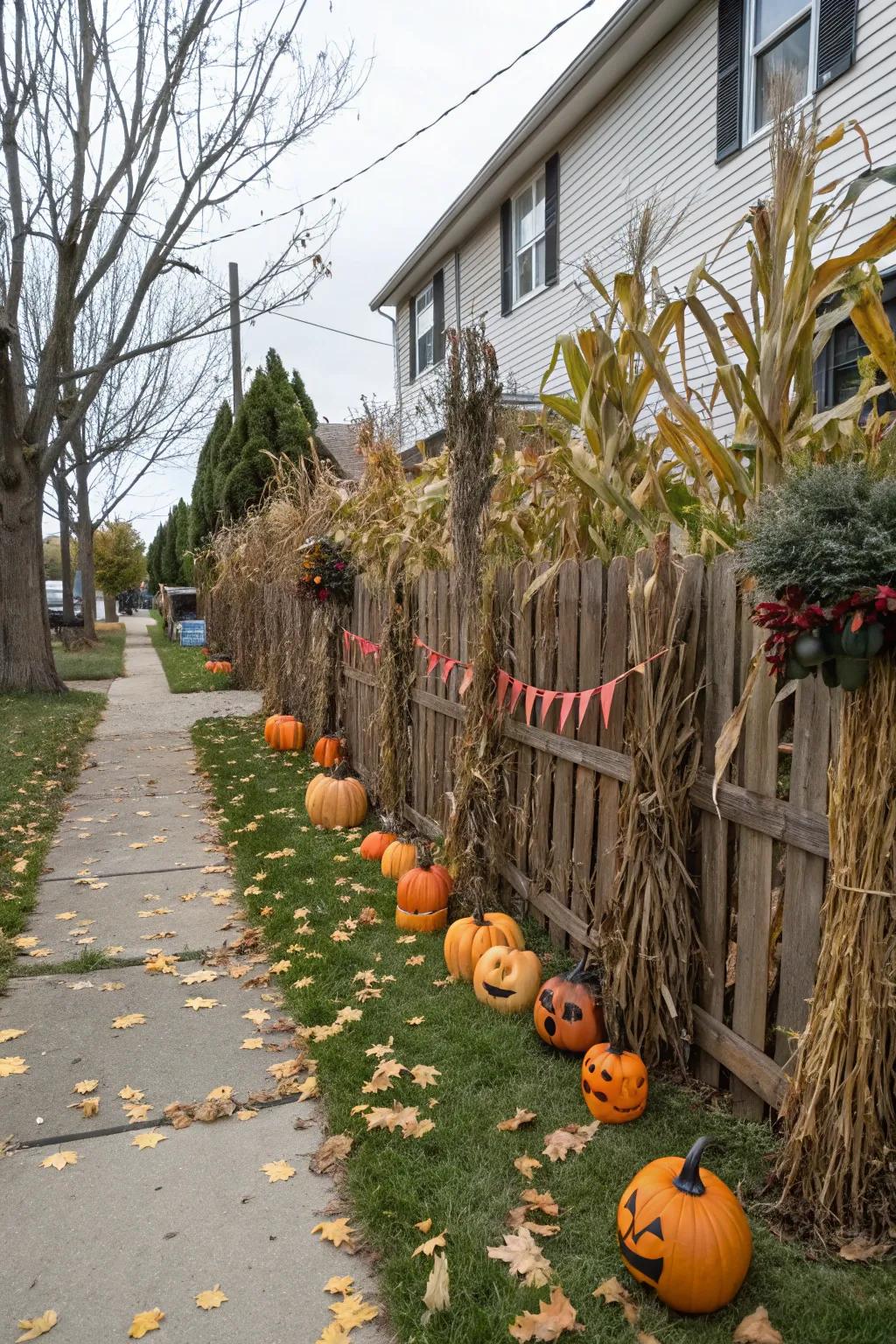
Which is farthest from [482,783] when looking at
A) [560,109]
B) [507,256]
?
[507,256]

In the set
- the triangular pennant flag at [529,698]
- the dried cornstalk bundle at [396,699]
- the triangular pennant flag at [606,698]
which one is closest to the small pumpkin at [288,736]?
the dried cornstalk bundle at [396,699]

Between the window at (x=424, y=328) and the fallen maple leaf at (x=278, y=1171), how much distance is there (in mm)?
15911

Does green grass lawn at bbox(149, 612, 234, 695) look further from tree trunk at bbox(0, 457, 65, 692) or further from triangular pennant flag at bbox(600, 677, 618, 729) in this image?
triangular pennant flag at bbox(600, 677, 618, 729)

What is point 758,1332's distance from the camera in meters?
1.98

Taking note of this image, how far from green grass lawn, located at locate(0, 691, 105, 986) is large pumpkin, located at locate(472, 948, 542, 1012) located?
2.11 m

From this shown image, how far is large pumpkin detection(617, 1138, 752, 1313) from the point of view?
2.05 m

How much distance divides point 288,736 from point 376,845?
11.9 feet

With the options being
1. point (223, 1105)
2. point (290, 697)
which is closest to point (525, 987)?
point (223, 1105)

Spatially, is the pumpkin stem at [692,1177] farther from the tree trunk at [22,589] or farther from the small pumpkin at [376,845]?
the tree trunk at [22,589]

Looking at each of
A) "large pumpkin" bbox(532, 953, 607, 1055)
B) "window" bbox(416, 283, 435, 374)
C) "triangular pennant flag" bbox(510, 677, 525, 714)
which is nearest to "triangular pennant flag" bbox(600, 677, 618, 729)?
"triangular pennant flag" bbox(510, 677, 525, 714)

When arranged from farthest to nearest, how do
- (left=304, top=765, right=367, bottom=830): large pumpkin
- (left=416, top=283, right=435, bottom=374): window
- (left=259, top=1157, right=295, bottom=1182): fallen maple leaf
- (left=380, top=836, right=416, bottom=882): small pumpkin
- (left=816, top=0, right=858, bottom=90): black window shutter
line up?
(left=416, top=283, right=435, bottom=374): window, (left=816, top=0, right=858, bottom=90): black window shutter, (left=304, top=765, right=367, bottom=830): large pumpkin, (left=380, top=836, right=416, bottom=882): small pumpkin, (left=259, top=1157, right=295, bottom=1182): fallen maple leaf

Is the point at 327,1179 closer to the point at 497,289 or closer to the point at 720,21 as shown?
the point at 720,21

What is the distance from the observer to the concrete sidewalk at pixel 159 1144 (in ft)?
7.27

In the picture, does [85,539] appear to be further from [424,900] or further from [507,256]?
[424,900]
